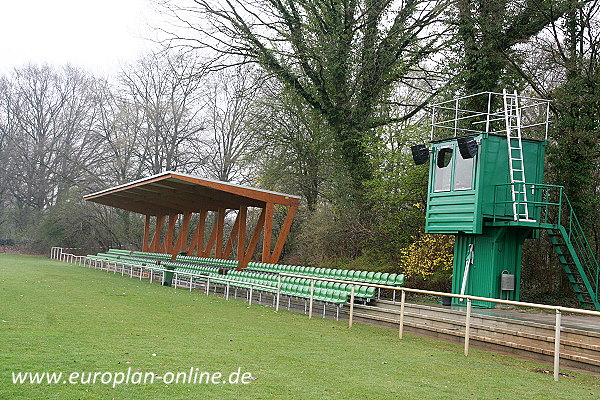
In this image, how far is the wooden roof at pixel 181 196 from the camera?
2006cm

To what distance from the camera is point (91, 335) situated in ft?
27.8

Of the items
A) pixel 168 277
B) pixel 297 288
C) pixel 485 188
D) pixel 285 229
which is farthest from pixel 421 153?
pixel 168 277

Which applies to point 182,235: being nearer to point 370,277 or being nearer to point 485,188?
point 370,277

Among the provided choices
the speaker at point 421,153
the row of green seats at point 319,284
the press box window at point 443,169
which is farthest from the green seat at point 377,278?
the speaker at point 421,153

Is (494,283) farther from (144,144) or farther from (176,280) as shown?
(144,144)

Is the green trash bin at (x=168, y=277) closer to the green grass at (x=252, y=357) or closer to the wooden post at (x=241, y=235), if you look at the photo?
the wooden post at (x=241, y=235)

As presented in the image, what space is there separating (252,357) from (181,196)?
61.7ft

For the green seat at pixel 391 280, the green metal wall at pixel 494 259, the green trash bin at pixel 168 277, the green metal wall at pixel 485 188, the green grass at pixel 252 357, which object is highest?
the green metal wall at pixel 485 188

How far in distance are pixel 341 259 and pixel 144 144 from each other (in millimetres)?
24739

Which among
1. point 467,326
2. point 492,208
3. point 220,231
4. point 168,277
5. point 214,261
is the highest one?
point 492,208

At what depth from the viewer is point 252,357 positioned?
762 centimetres

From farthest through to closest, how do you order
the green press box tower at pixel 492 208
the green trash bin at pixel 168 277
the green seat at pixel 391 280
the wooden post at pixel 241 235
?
the wooden post at pixel 241 235 < the green trash bin at pixel 168 277 < the green seat at pixel 391 280 < the green press box tower at pixel 492 208

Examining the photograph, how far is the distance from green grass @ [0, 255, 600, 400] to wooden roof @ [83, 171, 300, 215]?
26.0 ft

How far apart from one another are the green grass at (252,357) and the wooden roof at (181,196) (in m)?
7.93
